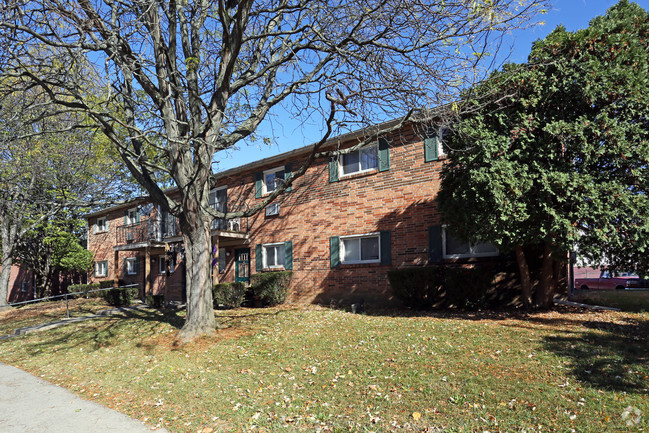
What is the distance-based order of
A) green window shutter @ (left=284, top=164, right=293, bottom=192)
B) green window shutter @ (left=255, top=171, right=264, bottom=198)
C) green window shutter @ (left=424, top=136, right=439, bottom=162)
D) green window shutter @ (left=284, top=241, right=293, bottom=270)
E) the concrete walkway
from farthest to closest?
green window shutter @ (left=255, top=171, right=264, bottom=198) < green window shutter @ (left=284, top=164, right=293, bottom=192) < green window shutter @ (left=284, top=241, right=293, bottom=270) < green window shutter @ (left=424, top=136, right=439, bottom=162) < the concrete walkway

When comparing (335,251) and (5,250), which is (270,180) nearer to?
(335,251)

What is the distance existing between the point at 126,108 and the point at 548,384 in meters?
9.80

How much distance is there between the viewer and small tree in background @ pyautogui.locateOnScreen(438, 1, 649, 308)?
25.8 feet

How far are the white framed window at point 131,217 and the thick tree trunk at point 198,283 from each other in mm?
17610

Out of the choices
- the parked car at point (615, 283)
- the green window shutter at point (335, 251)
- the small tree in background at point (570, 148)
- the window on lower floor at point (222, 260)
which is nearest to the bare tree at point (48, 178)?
the window on lower floor at point (222, 260)

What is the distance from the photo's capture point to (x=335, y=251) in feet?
47.2

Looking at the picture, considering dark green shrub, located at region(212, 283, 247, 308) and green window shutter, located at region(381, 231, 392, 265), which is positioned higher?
green window shutter, located at region(381, 231, 392, 265)

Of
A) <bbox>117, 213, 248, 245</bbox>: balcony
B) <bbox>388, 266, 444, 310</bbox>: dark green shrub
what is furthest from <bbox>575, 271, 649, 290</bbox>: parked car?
<bbox>117, 213, 248, 245</bbox>: balcony

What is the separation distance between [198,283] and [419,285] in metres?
5.74

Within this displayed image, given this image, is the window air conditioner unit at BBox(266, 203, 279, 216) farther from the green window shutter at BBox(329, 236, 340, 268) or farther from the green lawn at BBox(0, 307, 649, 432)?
the green lawn at BBox(0, 307, 649, 432)

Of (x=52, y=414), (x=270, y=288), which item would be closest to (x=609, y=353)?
(x=52, y=414)

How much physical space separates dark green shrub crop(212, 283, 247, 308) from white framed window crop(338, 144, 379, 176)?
215 inches

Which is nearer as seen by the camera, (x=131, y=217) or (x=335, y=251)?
(x=335, y=251)

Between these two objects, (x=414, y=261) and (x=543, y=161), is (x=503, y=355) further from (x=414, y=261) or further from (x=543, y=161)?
(x=414, y=261)
